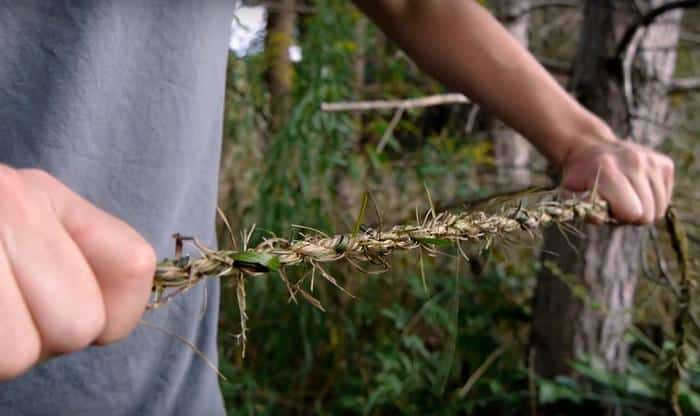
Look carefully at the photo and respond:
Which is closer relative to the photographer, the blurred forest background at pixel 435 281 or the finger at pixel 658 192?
the finger at pixel 658 192

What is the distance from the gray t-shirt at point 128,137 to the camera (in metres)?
0.68

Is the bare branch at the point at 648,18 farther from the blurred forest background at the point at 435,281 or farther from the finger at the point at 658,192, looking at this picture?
the finger at the point at 658,192

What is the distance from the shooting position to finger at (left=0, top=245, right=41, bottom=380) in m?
0.30

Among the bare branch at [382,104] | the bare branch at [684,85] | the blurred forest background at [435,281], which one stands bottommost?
the blurred forest background at [435,281]

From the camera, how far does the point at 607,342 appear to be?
1.83 metres

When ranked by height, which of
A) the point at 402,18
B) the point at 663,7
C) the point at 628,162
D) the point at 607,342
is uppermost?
the point at 663,7

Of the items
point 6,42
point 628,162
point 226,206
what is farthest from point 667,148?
point 6,42

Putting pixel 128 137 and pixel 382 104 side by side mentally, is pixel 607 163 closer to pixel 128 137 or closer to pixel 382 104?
pixel 128 137

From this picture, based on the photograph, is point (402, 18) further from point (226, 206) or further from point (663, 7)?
point (226, 206)

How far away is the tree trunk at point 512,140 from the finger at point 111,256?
2.00 metres

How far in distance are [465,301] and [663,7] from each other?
3.32ft

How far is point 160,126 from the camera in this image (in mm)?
773

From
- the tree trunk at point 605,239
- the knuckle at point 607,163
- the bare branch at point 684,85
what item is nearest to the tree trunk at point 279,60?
the tree trunk at point 605,239

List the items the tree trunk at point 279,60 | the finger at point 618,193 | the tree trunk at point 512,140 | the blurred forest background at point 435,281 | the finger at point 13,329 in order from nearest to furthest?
the finger at point 13,329 < the finger at point 618,193 < the blurred forest background at point 435,281 < the tree trunk at point 279,60 < the tree trunk at point 512,140
